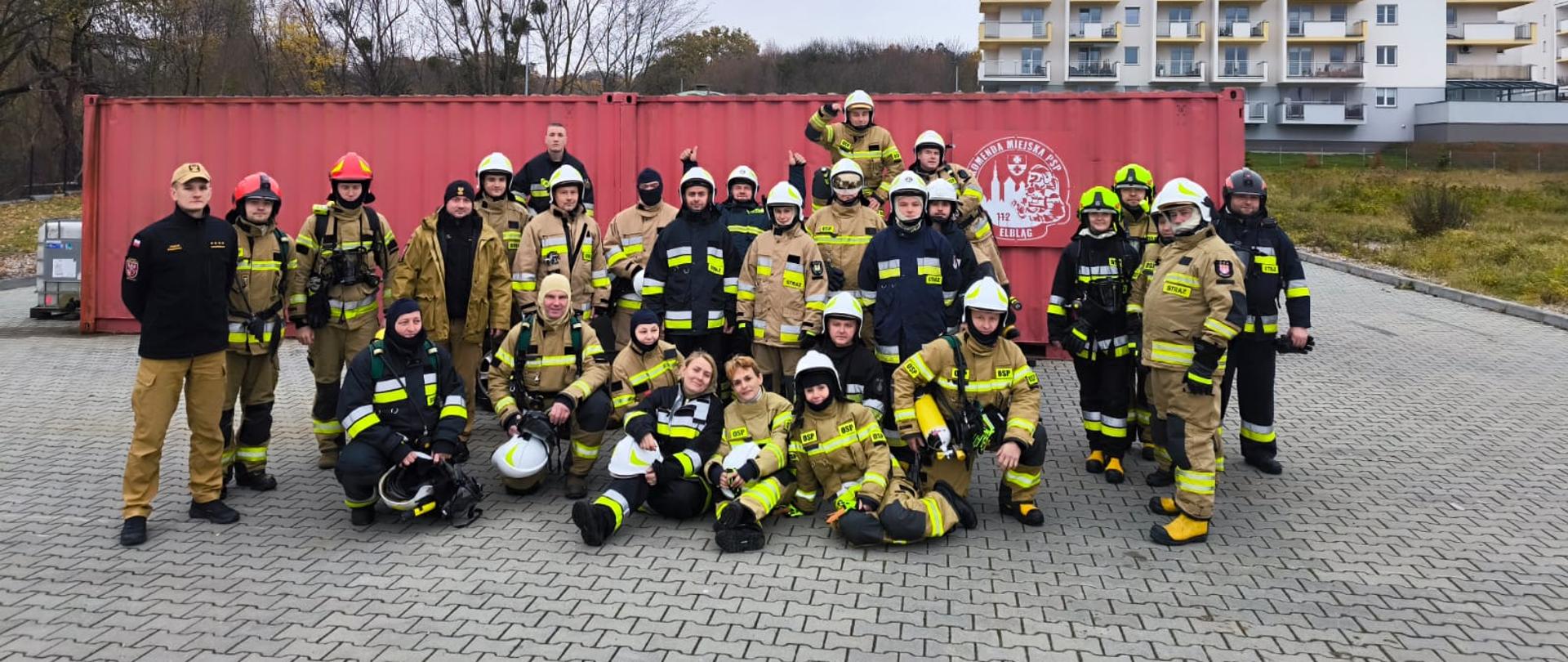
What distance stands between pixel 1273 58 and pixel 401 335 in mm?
54870

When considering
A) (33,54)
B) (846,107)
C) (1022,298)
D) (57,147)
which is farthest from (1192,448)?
(57,147)

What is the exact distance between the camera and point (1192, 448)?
5062mm

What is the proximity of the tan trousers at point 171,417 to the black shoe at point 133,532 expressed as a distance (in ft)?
0.09

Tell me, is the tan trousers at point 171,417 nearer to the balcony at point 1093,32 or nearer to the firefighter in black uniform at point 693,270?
the firefighter in black uniform at point 693,270

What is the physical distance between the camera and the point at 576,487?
573 centimetres

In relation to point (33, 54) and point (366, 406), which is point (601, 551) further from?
point (33, 54)

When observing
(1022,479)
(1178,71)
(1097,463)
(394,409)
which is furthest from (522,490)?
(1178,71)

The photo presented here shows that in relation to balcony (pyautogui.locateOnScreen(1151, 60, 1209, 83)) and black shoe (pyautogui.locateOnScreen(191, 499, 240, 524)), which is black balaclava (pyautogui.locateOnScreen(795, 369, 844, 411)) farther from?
balcony (pyautogui.locateOnScreen(1151, 60, 1209, 83))

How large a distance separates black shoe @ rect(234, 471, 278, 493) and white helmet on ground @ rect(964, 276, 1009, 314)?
4.19 meters

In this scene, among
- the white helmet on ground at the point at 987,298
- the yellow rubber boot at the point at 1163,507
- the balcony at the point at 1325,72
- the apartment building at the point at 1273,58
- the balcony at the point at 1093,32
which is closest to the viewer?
the white helmet on ground at the point at 987,298

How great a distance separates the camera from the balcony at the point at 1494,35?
53531 mm

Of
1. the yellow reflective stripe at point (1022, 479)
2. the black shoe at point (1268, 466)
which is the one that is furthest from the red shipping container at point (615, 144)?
the yellow reflective stripe at point (1022, 479)

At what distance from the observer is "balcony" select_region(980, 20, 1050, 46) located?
51938 mm

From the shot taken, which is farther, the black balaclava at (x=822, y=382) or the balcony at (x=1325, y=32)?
the balcony at (x=1325, y=32)
